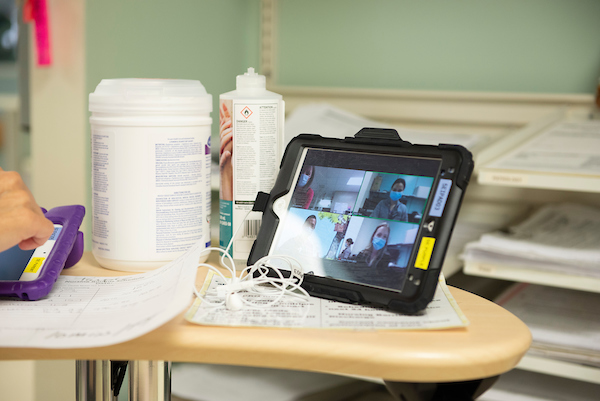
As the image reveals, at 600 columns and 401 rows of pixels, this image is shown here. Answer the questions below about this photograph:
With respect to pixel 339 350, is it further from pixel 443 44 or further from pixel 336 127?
pixel 443 44

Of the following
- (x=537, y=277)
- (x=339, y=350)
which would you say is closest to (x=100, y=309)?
(x=339, y=350)

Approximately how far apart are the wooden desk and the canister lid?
225mm

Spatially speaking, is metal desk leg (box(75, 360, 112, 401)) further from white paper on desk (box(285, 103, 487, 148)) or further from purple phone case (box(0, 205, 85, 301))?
white paper on desk (box(285, 103, 487, 148))

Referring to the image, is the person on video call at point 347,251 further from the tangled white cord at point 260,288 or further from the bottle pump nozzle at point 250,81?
the bottle pump nozzle at point 250,81

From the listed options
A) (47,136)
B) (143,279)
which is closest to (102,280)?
(143,279)

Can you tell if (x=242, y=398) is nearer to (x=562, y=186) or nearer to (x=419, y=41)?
(x=562, y=186)

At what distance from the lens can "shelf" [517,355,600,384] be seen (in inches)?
34.1

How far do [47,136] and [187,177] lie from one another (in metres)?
0.66

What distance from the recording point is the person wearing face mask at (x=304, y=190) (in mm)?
529

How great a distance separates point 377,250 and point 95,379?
0.30m

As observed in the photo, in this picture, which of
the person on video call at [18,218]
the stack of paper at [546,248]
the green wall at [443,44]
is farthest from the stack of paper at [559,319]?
the person on video call at [18,218]

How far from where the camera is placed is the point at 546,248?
2.91ft

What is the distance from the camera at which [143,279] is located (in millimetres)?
507

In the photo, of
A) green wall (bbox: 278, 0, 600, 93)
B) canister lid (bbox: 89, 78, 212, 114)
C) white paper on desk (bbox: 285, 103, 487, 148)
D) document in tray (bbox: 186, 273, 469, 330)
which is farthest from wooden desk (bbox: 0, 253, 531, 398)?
green wall (bbox: 278, 0, 600, 93)
